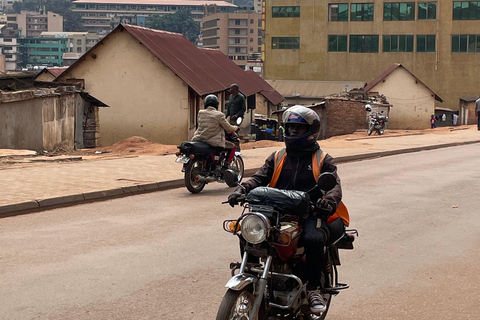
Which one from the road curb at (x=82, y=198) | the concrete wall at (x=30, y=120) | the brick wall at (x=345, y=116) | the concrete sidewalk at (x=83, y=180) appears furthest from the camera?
the brick wall at (x=345, y=116)

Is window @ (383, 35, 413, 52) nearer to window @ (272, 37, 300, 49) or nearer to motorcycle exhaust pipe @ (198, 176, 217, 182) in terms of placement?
window @ (272, 37, 300, 49)

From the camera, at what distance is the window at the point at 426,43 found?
7281cm

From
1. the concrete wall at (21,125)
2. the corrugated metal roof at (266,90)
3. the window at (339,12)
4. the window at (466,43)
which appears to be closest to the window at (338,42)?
the window at (339,12)

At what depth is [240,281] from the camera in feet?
16.0

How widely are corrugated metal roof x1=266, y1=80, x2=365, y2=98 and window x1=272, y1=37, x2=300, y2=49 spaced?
4.24 meters

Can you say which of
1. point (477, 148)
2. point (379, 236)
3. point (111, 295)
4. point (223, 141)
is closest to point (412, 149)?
point (477, 148)

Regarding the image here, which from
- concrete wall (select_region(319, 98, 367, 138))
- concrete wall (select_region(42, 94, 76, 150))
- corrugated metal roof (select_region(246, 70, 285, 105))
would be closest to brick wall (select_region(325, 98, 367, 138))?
concrete wall (select_region(319, 98, 367, 138))

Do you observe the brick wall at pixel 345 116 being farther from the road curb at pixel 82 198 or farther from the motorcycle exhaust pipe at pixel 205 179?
the motorcycle exhaust pipe at pixel 205 179

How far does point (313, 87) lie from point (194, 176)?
62347 millimetres

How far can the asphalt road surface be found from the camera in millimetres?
6453

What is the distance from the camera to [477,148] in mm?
25859

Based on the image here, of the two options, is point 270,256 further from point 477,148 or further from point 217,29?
point 217,29

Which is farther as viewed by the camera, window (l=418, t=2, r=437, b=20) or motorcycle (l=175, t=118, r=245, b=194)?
window (l=418, t=2, r=437, b=20)

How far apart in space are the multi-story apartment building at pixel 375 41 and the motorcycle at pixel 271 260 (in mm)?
70196
